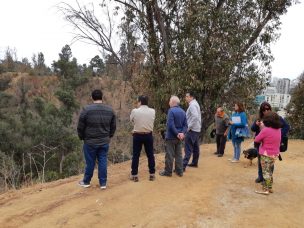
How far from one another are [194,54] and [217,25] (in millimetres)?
1286

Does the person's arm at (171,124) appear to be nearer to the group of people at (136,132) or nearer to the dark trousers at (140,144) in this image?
the group of people at (136,132)

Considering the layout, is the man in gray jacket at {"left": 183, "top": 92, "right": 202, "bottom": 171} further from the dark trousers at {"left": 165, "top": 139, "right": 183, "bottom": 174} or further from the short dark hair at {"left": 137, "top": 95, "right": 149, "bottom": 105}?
the short dark hair at {"left": 137, "top": 95, "right": 149, "bottom": 105}

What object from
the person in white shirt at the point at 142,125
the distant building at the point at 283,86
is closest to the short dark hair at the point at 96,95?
the person in white shirt at the point at 142,125

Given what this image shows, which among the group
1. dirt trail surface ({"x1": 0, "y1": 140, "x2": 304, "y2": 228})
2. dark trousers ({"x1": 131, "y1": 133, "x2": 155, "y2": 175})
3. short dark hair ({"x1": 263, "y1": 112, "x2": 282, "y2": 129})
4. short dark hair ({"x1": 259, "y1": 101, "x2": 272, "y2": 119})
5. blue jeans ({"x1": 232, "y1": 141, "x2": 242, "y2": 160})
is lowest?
dirt trail surface ({"x1": 0, "y1": 140, "x2": 304, "y2": 228})

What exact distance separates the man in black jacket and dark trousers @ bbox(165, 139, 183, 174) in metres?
1.43

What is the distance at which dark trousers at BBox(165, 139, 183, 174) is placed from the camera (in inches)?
293

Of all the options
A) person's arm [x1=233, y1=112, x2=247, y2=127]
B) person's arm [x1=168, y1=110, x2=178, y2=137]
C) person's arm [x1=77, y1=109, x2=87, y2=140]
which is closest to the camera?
person's arm [x1=77, y1=109, x2=87, y2=140]

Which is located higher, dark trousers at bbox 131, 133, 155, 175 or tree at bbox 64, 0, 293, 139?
tree at bbox 64, 0, 293, 139

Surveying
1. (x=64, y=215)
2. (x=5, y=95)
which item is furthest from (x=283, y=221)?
(x=5, y=95)

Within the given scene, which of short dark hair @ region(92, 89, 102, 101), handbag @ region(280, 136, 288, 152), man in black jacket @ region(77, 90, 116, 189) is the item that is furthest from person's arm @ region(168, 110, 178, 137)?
handbag @ region(280, 136, 288, 152)

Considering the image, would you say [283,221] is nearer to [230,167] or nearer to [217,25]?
[230,167]

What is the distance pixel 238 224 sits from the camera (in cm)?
527

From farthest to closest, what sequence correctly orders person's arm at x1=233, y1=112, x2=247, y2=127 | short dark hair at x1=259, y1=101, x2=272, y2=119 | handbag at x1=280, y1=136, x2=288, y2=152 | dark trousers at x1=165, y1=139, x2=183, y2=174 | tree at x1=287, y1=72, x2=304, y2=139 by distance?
tree at x1=287, y1=72, x2=304, y2=139, person's arm at x1=233, y1=112, x2=247, y2=127, dark trousers at x1=165, y1=139, x2=183, y2=174, short dark hair at x1=259, y1=101, x2=272, y2=119, handbag at x1=280, y1=136, x2=288, y2=152

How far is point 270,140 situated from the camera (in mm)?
6527
